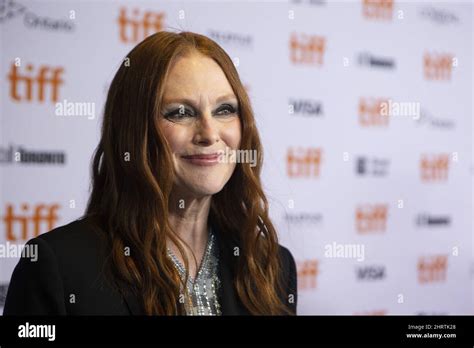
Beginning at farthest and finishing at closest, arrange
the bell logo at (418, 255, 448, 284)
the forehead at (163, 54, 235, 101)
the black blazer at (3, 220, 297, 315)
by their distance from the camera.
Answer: the bell logo at (418, 255, 448, 284)
the forehead at (163, 54, 235, 101)
the black blazer at (3, 220, 297, 315)

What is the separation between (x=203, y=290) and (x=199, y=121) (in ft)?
1.09

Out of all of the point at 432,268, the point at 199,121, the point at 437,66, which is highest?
the point at 437,66

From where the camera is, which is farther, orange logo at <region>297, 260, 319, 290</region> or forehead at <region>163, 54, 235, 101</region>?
orange logo at <region>297, 260, 319, 290</region>

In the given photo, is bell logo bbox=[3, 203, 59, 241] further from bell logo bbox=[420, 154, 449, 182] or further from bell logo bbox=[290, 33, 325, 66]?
bell logo bbox=[420, 154, 449, 182]

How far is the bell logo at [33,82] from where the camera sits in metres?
1.23

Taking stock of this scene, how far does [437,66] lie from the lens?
1510mm

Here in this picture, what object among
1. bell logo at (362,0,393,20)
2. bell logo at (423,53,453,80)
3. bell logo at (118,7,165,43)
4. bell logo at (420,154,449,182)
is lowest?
bell logo at (420,154,449,182)

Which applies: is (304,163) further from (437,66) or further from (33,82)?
(33,82)

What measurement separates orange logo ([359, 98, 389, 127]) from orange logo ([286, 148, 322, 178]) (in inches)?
5.7

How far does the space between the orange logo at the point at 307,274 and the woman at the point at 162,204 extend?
29cm

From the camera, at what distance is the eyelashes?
106 centimetres

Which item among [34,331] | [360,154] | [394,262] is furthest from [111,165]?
[394,262]

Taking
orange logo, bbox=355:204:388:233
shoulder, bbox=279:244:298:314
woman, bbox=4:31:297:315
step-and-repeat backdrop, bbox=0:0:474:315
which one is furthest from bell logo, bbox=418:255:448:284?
woman, bbox=4:31:297:315

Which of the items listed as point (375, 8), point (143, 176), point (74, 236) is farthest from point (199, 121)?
point (375, 8)
